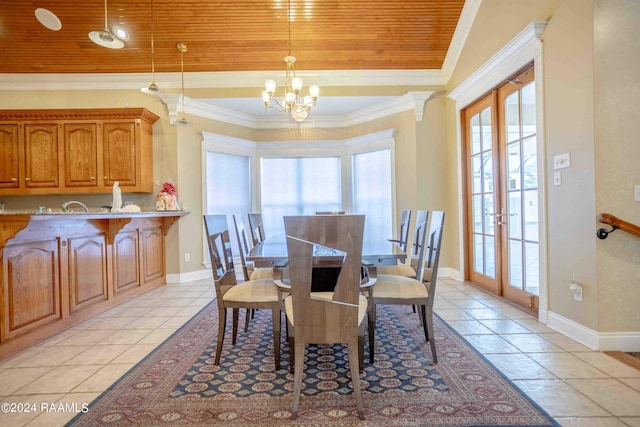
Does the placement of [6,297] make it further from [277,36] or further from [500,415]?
[277,36]

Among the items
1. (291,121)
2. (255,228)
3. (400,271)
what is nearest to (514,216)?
(400,271)

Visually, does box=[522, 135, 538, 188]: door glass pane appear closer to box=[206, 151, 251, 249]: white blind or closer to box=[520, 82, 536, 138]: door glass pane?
box=[520, 82, 536, 138]: door glass pane

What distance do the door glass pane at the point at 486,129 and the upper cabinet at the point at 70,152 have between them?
167 inches

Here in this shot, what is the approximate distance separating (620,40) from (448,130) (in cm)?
241

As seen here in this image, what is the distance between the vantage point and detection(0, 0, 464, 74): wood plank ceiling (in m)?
3.82

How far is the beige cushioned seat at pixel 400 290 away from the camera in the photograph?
7.07 ft

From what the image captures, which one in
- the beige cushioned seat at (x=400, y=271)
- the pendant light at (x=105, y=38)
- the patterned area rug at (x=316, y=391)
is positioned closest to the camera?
the patterned area rug at (x=316, y=391)

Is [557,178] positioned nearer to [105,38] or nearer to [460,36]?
[460,36]

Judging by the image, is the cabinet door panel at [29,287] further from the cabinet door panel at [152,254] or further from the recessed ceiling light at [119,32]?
the recessed ceiling light at [119,32]

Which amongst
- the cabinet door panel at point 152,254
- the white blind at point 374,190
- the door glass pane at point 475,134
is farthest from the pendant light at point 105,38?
the door glass pane at point 475,134

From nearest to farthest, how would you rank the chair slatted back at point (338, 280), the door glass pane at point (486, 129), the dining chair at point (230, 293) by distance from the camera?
1. the chair slatted back at point (338, 280)
2. the dining chair at point (230, 293)
3. the door glass pane at point (486, 129)

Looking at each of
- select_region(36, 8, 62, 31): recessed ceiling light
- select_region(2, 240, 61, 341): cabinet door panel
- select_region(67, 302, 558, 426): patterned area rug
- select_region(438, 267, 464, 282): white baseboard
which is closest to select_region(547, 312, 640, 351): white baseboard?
select_region(67, 302, 558, 426): patterned area rug

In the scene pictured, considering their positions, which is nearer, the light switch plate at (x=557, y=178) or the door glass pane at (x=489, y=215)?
the light switch plate at (x=557, y=178)

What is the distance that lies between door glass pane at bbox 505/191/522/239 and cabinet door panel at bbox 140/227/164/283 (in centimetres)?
425
